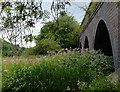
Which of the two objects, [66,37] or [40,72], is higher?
[66,37]

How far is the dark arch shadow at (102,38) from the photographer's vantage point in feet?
18.1

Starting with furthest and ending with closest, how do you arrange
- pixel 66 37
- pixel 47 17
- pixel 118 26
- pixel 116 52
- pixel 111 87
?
pixel 66 37 → pixel 116 52 → pixel 118 26 → pixel 111 87 → pixel 47 17

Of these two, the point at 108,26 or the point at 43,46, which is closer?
the point at 108,26

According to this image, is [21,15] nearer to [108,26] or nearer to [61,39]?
[108,26]

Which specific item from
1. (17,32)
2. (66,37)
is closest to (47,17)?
(17,32)

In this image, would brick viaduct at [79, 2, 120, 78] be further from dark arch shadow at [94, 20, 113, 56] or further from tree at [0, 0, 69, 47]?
tree at [0, 0, 69, 47]

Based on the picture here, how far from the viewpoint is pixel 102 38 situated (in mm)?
6559

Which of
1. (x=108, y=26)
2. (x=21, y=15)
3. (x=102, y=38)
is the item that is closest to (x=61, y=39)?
(x=102, y=38)

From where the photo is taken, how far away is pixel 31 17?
1.28 m

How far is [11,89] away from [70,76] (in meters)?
1.46

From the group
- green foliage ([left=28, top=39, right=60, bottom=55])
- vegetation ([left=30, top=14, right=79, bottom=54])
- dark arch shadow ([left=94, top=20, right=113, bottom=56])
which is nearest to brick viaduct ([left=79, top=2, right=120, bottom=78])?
dark arch shadow ([left=94, top=20, right=113, bottom=56])

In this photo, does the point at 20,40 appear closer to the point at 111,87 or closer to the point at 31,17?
the point at 31,17

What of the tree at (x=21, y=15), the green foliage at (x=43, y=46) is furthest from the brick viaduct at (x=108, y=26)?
the green foliage at (x=43, y=46)

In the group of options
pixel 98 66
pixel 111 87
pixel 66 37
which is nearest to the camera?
pixel 111 87
